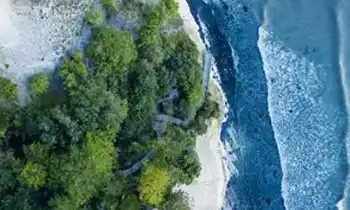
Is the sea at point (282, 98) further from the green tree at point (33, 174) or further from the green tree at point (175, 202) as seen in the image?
the green tree at point (33, 174)

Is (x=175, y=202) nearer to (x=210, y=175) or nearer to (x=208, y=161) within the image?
(x=210, y=175)

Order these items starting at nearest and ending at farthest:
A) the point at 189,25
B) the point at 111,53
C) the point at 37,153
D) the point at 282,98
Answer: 1. the point at 37,153
2. the point at 111,53
3. the point at 189,25
4. the point at 282,98

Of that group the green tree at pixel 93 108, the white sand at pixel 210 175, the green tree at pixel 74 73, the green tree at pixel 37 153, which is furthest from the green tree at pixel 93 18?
the white sand at pixel 210 175

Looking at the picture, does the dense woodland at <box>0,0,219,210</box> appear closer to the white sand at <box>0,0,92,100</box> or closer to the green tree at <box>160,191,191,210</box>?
the green tree at <box>160,191,191,210</box>

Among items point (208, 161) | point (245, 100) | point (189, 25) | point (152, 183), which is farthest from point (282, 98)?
point (152, 183)

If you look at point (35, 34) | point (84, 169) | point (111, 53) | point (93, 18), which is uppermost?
point (93, 18)

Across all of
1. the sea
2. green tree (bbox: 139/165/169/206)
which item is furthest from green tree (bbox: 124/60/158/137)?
the sea

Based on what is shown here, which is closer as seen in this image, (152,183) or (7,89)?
(7,89)
